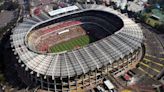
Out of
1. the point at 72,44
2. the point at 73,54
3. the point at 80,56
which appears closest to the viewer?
the point at 80,56

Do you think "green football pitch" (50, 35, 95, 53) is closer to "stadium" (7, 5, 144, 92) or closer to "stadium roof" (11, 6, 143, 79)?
"stadium" (7, 5, 144, 92)

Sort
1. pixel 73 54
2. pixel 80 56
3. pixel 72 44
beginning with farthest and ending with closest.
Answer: pixel 72 44
pixel 73 54
pixel 80 56

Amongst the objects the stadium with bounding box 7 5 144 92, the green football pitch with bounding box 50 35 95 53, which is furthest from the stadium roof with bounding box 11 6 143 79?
the green football pitch with bounding box 50 35 95 53

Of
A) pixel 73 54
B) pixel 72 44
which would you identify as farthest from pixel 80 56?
pixel 72 44

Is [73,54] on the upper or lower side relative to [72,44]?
upper

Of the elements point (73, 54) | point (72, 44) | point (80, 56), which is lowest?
point (72, 44)

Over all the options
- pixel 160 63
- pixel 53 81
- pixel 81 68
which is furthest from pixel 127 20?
pixel 53 81

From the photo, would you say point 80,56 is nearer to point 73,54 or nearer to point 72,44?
point 73,54

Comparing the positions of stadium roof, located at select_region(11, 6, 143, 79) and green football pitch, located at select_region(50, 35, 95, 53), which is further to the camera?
green football pitch, located at select_region(50, 35, 95, 53)
